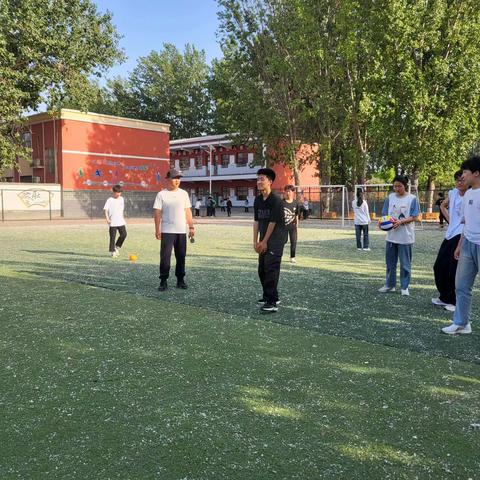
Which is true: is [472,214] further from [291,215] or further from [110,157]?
[110,157]

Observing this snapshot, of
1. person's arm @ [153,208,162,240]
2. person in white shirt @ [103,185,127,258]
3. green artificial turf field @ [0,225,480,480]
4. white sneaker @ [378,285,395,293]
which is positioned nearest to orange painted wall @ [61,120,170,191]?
person in white shirt @ [103,185,127,258]

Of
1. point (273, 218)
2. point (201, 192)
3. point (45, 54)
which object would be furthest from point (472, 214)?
point (201, 192)

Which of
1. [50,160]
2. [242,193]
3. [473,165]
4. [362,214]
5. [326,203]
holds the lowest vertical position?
[362,214]

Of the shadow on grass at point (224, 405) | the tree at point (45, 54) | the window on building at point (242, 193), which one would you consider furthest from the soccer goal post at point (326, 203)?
the shadow on grass at point (224, 405)

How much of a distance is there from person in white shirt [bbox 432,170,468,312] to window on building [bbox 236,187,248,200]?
156 feet

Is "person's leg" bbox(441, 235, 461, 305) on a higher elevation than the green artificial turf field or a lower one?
higher

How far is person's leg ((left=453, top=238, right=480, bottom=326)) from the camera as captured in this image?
5.20m

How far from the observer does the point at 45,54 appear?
29.4 metres

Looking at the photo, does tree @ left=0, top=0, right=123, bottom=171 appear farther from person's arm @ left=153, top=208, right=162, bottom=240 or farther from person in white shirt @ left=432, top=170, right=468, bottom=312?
person in white shirt @ left=432, top=170, right=468, bottom=312

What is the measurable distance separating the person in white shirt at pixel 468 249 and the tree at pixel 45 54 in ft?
88.9

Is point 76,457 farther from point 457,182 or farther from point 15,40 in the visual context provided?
point 15,40

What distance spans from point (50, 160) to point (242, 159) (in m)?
21.9

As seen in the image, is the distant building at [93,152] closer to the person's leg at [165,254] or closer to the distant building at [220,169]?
the distant building at [220,169]

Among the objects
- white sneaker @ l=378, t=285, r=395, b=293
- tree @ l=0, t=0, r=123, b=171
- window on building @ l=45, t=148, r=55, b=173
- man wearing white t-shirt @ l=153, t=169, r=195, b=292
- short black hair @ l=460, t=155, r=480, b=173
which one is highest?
tree @ l=0, t=0, r=123, b=171
